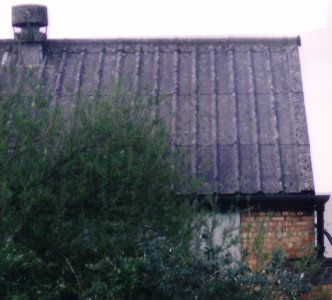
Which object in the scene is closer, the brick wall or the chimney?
the brick wall

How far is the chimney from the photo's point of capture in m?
13.4

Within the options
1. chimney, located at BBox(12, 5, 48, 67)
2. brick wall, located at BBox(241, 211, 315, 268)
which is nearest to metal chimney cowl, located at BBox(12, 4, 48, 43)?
chimney, located at BBox(12, 5, 48, 67)

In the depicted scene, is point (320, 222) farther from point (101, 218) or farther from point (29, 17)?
point (29, 17)

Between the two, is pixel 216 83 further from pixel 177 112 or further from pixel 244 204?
pixel 244 204

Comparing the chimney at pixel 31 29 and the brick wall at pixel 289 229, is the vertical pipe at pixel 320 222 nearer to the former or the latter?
the brick wall at pixel 289 229

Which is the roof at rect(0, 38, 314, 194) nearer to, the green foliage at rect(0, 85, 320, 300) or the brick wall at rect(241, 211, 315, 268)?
the brick wall at rect(241, 211, 315, 268)

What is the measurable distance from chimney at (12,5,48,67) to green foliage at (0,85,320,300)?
4862 mm

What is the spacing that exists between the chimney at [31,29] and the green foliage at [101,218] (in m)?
4.86

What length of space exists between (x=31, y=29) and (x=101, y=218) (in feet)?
20.4

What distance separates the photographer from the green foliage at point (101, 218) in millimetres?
7727

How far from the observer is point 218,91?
12.4m

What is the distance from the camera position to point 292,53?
512 inches

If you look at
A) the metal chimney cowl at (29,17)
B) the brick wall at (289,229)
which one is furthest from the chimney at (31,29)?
the brick wall at (289,229)

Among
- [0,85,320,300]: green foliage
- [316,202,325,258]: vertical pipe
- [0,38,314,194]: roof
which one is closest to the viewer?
[0,85,320,300]: green foliage
